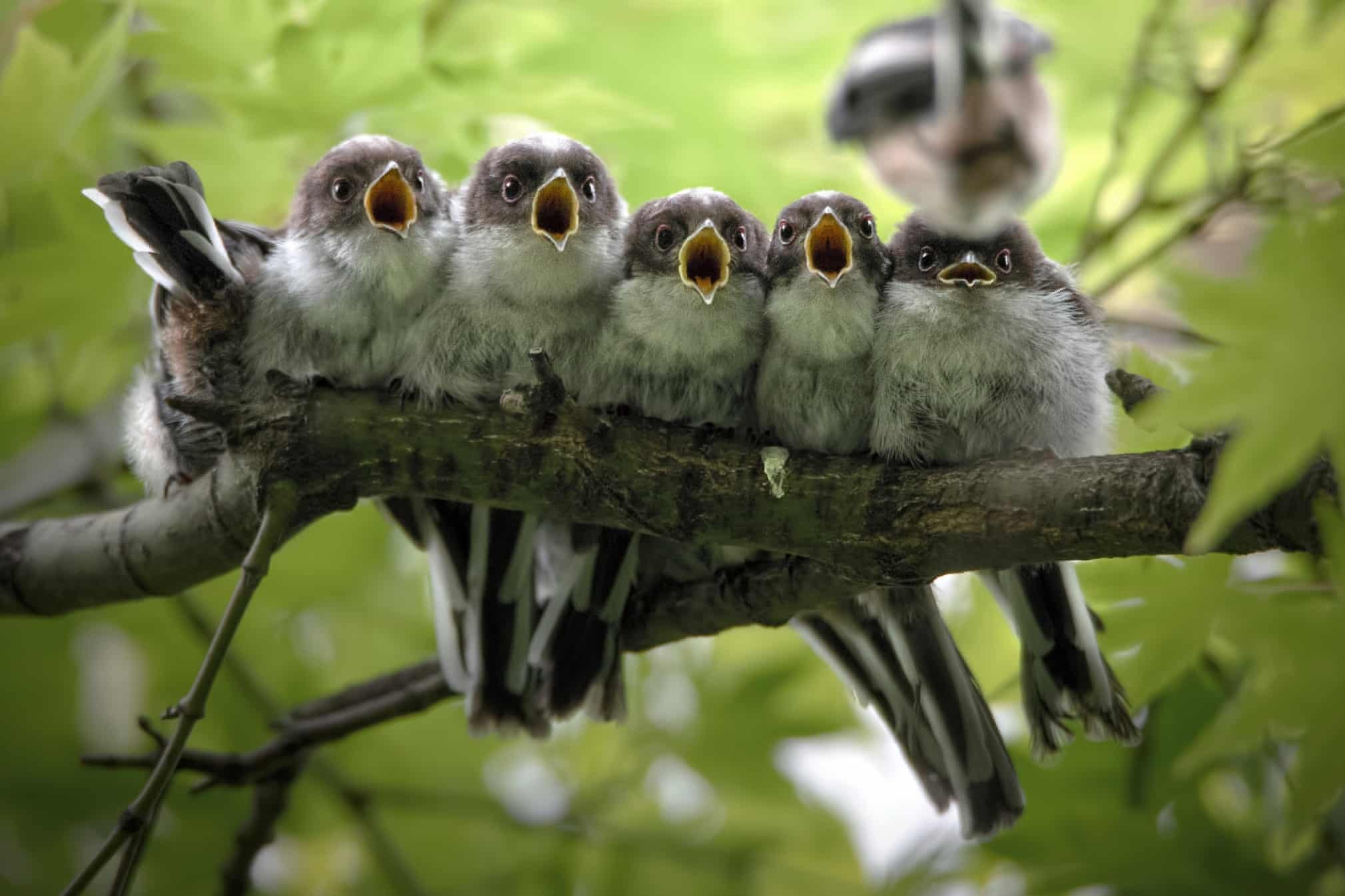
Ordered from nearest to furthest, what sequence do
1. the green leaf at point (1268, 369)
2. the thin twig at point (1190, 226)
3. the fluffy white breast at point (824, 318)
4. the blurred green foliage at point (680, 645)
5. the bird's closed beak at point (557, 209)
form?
the green leaf at point (1268, 369) < the blurred green foliage at point (680, 645) < the fluffy white breast at point (824, 318) < the bird's closed beak at point (557, 209) < the thin twig at point (1190, 226)

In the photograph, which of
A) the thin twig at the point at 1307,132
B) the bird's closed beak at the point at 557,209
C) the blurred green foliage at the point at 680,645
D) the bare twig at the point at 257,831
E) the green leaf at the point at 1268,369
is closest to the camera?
the green leaf at the point at 1268,369

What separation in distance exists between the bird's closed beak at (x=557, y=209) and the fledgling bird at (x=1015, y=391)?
542mm

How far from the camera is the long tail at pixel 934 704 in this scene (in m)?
2.03

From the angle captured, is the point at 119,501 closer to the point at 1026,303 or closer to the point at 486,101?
the point at 486,101

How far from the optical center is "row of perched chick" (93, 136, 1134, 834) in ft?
6.14

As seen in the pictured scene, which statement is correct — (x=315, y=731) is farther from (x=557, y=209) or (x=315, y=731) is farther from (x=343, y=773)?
(x=557, y=209)

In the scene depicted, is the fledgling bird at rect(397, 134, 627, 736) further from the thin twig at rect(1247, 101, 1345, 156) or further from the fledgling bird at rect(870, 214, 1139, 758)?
the thin twig at rect(1247, 101, 1345, 156)

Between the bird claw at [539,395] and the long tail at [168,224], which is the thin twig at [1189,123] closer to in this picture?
the bird claw at [539,395]

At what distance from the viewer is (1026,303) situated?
6.32 feet

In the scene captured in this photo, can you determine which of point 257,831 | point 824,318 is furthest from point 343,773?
point 824,318

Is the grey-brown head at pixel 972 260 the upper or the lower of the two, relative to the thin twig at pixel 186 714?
upper

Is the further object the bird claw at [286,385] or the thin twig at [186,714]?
the bird claw at [286,385]

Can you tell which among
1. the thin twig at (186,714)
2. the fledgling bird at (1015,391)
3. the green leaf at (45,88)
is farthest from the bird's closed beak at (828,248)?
the green leaf at (45,88)

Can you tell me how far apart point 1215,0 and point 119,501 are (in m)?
2.93
